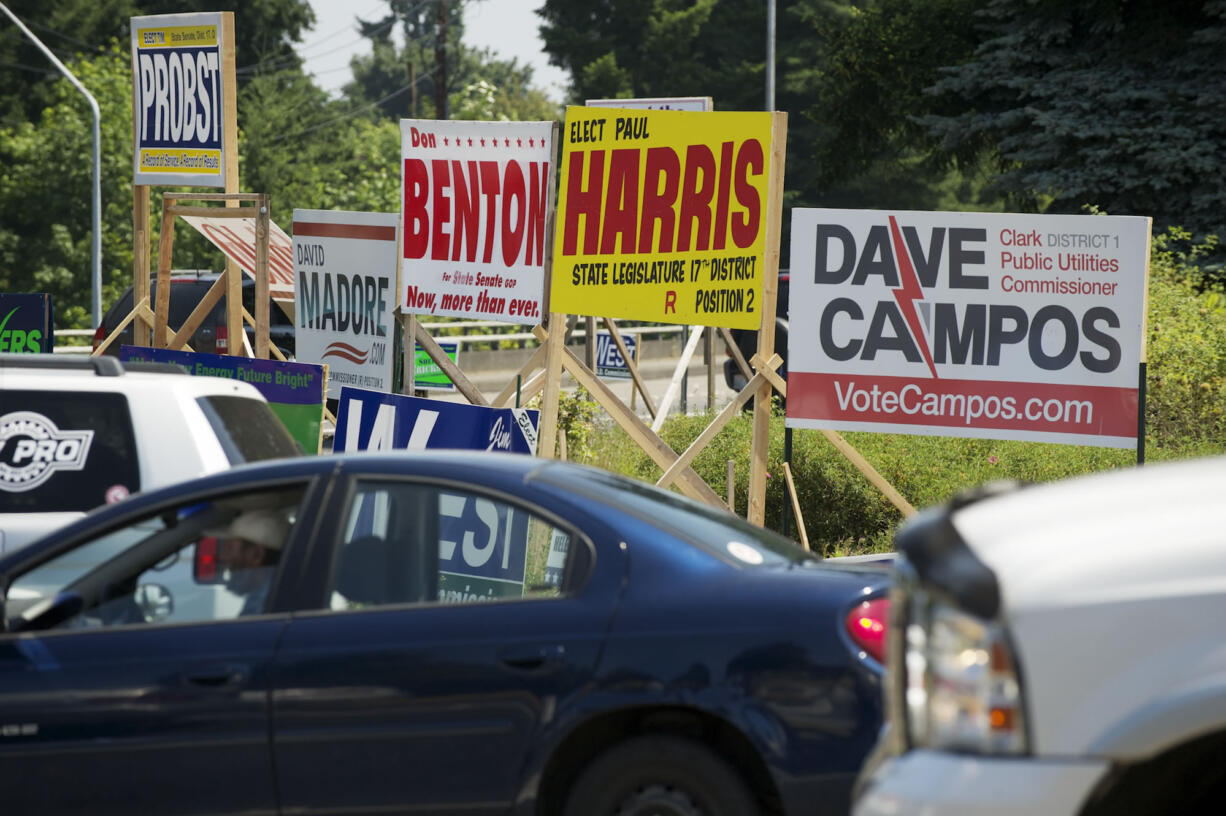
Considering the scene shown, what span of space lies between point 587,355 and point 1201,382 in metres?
5.16

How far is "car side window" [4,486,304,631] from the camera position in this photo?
444 centimetres

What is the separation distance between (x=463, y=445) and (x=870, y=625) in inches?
180

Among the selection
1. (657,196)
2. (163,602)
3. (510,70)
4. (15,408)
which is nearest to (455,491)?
(163,602)

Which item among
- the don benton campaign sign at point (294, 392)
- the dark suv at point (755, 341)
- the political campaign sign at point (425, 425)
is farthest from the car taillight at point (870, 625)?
the dark suv at point (755, 341)

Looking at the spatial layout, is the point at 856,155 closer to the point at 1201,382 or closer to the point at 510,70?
the point at 1201,382

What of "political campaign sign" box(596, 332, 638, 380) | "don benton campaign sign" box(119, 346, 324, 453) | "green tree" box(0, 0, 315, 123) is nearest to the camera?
"don benton campaign sign" box(119, 346, 324, 453)

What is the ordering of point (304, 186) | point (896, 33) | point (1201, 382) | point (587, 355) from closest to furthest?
point (1201, 382) < point (587, 355) < point (896, 33) < point (304, 186)

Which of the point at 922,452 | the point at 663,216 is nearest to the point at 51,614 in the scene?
the point at 663,216

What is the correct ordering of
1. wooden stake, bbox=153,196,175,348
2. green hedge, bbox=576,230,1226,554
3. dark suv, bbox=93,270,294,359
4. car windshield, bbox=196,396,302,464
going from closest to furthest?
car windshield, bbox=196,396,302,464 → green hedge, bbox=576,230,1226,554 → wooden stake, bbox=153,196,175,348 → dark suv, bbox=93,270,294,359

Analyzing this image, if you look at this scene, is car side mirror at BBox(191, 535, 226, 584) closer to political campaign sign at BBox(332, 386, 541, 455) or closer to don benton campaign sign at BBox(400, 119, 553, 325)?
political campaign sign at BBox(332, 386, 541, 455)

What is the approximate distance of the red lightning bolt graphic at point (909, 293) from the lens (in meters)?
8.61

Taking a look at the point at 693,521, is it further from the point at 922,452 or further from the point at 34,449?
the point at 922,452

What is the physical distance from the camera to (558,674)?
4141 millimetres

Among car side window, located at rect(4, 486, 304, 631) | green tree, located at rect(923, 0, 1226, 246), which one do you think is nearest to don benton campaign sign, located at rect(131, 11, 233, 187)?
car side window, located at rect(4, 486, 304, 631)
